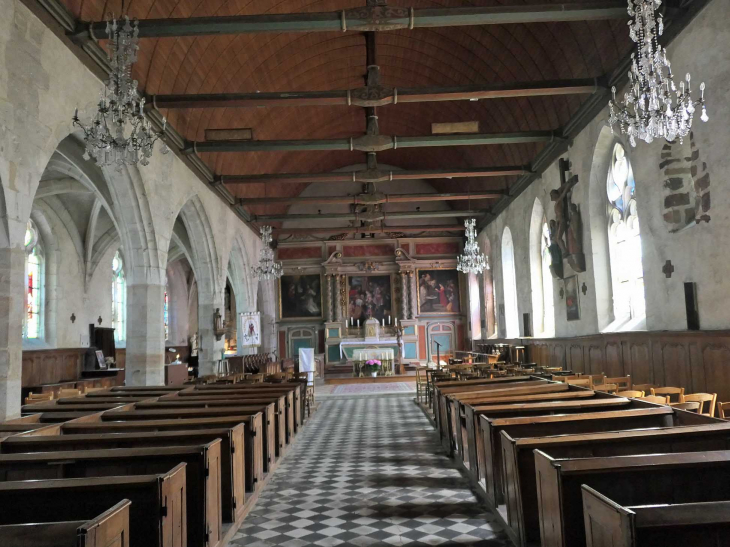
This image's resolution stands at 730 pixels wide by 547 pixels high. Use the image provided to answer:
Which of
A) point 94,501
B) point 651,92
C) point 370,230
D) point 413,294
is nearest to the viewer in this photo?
point 94,501

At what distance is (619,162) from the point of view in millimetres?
11695

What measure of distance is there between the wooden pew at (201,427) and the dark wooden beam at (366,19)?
17.6 feet

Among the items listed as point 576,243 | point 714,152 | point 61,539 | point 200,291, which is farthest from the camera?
point 200,291

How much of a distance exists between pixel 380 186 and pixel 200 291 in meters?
12.5

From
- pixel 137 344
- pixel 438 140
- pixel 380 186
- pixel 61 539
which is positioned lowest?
pixel 61 539

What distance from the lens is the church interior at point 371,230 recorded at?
417 centimetres

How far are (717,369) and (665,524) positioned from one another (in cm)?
648

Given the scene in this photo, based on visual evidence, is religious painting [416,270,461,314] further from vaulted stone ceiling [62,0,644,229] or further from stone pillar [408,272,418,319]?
vaulted stone ceiling [62,0,644,229]

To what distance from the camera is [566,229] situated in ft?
44.8

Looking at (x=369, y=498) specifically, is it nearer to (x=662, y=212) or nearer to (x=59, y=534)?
(x=59, y=534)

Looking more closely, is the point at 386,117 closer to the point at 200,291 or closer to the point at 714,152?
the point at 200,291

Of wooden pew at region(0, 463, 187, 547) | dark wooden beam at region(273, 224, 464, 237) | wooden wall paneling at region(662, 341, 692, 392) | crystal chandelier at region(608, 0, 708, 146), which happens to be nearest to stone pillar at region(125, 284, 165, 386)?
wooden pew at region(0, 463, 187, 547)

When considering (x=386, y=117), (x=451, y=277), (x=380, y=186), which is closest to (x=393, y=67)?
(x=386, y=117)

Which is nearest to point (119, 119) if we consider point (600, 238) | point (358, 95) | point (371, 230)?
point (358, 95)
